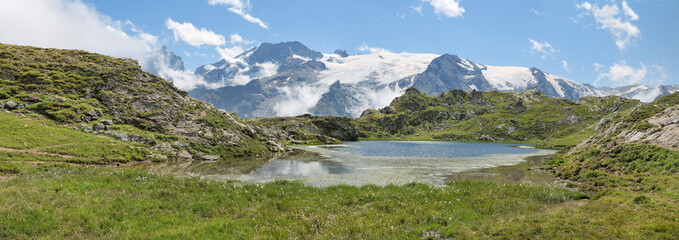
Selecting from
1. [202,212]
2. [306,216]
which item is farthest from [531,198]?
[202,212]

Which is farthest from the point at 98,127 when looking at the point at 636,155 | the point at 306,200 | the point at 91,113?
the point at 636,155

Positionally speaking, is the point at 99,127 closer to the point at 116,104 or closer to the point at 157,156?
the point at 157,156

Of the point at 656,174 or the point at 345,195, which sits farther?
the point at 656,174

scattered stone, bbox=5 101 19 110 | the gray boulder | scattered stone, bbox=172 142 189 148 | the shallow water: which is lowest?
the shallow water

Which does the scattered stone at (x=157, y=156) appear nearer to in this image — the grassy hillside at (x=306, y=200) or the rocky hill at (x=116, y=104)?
the rocky hill at (x=116, y=104)

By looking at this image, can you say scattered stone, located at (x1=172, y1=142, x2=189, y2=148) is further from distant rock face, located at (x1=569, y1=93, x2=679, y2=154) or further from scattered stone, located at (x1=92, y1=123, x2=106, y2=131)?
distant rock face, located at (x1=569, y1=93, x2=679, y2=154)

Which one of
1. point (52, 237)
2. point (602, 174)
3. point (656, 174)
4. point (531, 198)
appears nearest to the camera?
point (52, 237)

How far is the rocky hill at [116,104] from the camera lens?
5703cm

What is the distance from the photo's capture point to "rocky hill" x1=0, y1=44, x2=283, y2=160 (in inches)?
2245

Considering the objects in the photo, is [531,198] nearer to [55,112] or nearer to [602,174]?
[602,174]

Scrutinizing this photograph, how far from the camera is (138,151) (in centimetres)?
5409

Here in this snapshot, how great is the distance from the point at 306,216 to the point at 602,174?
39390mm

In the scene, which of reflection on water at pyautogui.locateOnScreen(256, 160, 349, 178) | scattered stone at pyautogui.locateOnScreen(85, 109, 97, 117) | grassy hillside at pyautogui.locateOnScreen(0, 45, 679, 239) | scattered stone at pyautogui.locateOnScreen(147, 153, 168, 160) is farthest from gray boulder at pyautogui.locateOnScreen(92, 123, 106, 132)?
reflection on water at pyautogui.locateOnScreen(256, 160, 349, 178)

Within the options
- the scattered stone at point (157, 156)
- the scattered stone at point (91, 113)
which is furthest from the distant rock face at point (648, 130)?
the scattered stone at point (91, 113)
